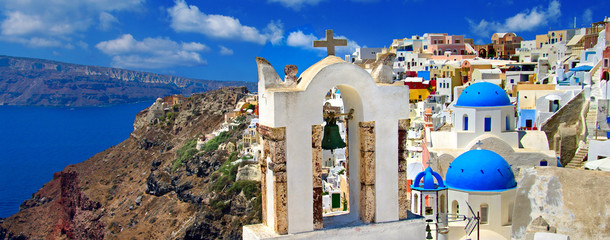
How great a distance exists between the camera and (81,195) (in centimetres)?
7350

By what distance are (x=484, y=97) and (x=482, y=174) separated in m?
4.44

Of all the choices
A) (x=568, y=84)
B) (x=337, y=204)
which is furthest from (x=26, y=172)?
(x=568, y=84)

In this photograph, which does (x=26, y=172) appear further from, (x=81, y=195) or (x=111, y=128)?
(x=111, y=128)

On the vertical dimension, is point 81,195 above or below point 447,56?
below

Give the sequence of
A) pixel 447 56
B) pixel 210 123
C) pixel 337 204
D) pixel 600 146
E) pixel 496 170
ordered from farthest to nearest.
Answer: pixel 210 123, pixel 447 56, pixel 337 204, pixel 600 146, pixel 496 170

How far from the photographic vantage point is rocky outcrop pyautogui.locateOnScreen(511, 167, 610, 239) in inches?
338

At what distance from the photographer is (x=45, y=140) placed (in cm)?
12612

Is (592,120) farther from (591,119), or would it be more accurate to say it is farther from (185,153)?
(185,153)

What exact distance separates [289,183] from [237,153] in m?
54.9

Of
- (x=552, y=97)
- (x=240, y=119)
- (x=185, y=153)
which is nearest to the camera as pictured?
(x=552, y=97)

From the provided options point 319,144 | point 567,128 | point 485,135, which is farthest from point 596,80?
point 319,144

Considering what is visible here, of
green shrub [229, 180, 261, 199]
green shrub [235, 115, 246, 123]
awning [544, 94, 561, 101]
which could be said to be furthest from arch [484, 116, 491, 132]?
green shrub [235, 115, 246, 123]

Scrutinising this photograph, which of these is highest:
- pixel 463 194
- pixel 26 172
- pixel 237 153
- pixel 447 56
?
pixel 447 56

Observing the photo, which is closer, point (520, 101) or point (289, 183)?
point (289, 183)
